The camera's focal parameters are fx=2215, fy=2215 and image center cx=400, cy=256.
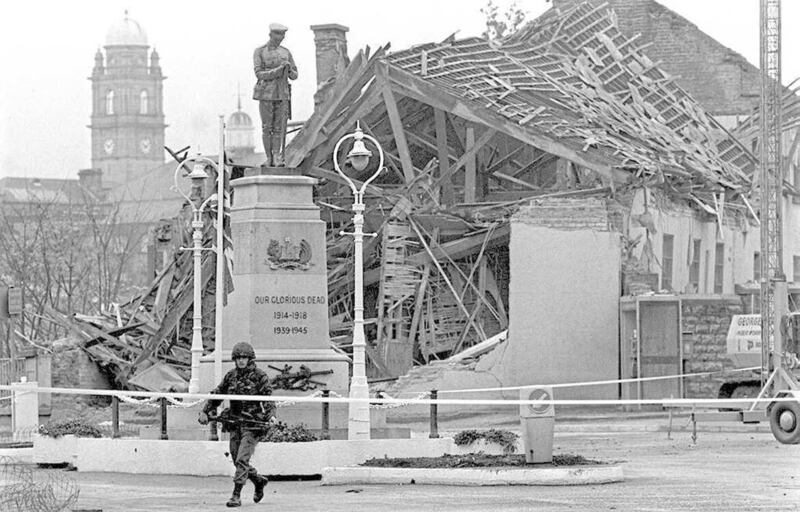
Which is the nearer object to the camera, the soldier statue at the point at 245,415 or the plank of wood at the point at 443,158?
the soldier statue at the point at 245,415

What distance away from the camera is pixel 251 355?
70.0 feet

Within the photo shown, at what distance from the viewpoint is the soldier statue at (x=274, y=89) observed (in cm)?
2931

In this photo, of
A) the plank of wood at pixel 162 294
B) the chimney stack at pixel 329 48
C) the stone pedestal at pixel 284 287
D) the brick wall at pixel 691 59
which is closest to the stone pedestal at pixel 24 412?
the stone pedestal at pixel 284 287

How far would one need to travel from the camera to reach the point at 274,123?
29578 mm

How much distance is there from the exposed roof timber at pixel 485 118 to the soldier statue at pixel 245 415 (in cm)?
2343

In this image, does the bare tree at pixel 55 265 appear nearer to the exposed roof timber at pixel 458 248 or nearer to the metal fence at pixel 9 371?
the exposed roof timber at pixel 458 248

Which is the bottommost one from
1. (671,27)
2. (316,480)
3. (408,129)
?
(316,480)

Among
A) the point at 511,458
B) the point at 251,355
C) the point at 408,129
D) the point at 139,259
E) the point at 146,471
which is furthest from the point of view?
the point at 139,259

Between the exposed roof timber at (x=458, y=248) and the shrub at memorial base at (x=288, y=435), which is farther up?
the exposed roof timber at (x=458, y=248)

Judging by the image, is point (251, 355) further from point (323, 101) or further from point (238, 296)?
point (323, 101)

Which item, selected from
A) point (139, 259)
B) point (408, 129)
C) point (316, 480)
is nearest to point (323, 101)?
point (408, 129)

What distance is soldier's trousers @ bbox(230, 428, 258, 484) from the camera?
68.8 ft

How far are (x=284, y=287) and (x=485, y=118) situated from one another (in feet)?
57.3

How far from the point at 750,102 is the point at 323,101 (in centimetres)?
2059
